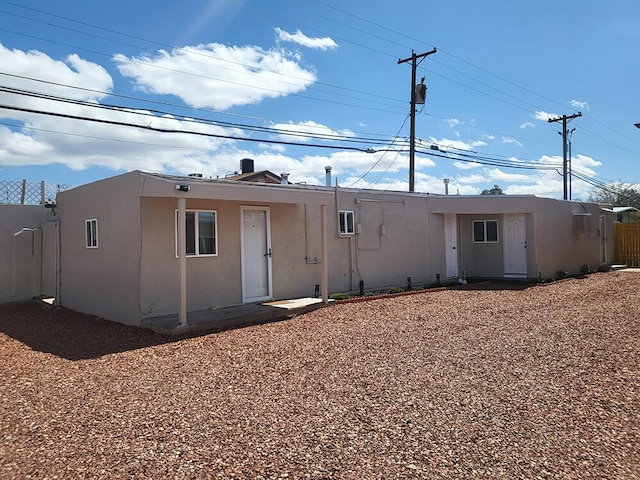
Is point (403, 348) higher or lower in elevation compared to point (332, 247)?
lower

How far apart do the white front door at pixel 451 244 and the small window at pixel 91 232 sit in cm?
1072

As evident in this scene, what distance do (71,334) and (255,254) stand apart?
414 centimetres

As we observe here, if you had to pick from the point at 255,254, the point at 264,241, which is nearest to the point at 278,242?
the point at 264,241

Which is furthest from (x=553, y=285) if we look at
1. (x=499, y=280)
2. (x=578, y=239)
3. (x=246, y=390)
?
(x=246, y=390)

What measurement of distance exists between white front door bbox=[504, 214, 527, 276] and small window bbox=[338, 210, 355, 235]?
6385 millimetres

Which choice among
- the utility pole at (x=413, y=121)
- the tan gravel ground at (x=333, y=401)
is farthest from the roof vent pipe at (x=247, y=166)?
the tan gravel ground at (x=333, y=401)

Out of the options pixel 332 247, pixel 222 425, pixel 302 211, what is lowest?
pixel 222 425

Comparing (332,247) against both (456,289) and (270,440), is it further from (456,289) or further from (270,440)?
(270,440)

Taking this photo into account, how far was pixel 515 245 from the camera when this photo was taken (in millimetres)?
16844

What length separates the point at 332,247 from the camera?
1324 cm

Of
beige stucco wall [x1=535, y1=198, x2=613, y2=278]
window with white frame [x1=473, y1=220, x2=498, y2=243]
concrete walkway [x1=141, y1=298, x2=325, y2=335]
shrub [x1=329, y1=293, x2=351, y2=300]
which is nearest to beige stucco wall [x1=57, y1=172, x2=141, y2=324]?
concrete walkway [x1=141, y1=298, x2=325, y2=335]

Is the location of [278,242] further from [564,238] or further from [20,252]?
[564,238]

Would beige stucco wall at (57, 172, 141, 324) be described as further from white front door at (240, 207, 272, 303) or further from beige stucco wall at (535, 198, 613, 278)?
beige stucco wall at (535, 198, 613, 278)

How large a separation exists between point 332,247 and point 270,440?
Result: 9.40 m
